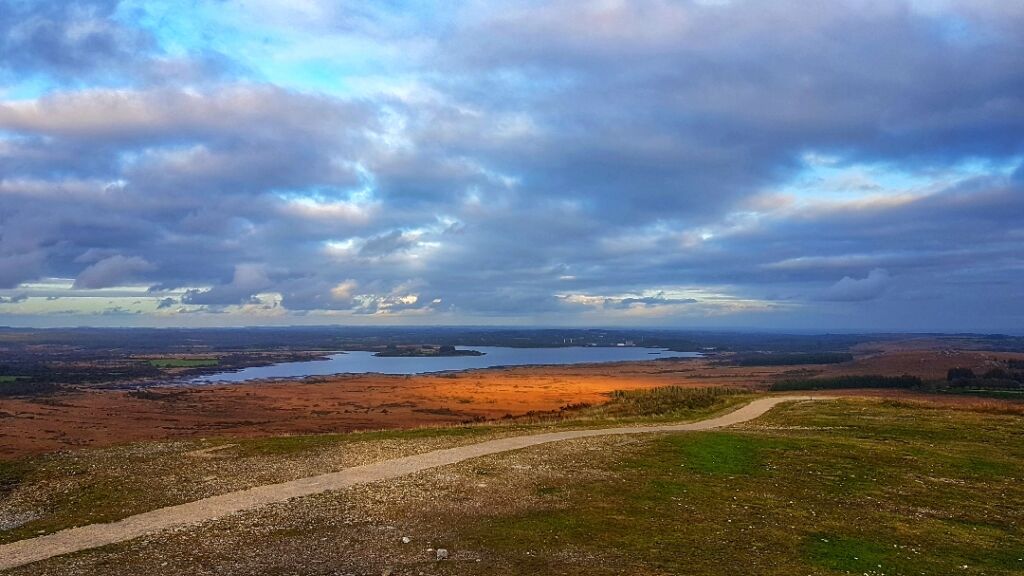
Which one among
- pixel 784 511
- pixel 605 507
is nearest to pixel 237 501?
pixel 605 507

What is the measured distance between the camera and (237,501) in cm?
1978

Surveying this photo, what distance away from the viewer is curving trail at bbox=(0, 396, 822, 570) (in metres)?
15.7

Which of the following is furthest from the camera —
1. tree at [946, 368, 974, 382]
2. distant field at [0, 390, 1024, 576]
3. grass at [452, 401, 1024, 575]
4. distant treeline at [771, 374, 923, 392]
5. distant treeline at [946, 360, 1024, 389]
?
tree at [946, 368, 974, 382]

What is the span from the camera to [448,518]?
1820cm

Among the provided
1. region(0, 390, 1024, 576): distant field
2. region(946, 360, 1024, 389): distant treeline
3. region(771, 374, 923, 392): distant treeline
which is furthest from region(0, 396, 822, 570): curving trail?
region(946, 360, 1024, 389): distant treeline

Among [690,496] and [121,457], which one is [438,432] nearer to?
[121,457]

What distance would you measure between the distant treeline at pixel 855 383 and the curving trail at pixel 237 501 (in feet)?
263

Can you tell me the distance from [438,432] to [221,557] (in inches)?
778

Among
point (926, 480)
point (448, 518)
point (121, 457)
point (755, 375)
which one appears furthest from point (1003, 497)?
point (755, 375)

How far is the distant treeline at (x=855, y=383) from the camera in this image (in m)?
97.1

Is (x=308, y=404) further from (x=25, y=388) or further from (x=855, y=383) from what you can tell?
(x=855, y=383)

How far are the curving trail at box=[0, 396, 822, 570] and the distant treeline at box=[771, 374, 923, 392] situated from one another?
80.1m

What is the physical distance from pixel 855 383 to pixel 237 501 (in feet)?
347

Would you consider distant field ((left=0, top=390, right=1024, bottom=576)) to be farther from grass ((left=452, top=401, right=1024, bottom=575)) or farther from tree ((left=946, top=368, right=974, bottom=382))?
tree ((left=946, top=368, right=974, bottom=382))
